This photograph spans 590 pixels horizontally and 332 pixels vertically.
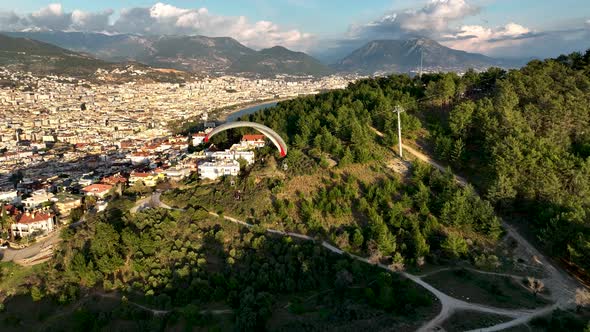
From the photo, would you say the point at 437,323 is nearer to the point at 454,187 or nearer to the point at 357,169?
the point at 454,187

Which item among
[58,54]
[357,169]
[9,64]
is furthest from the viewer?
[58,54]

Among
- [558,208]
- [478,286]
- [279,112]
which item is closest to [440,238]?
[478,286]

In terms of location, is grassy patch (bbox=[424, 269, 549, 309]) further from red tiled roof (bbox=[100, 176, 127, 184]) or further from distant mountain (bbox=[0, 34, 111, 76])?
distant mountain (bbox=[0, 34, 111, 76])

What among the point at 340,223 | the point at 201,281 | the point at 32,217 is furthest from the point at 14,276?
the point at 340,223

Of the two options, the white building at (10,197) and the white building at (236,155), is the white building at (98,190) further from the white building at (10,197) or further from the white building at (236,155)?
the white building at (236,155)

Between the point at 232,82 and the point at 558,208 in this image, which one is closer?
the point at 558,208

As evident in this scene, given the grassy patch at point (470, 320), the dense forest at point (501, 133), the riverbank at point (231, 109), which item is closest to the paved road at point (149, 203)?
the dense forest at point (501, 133)

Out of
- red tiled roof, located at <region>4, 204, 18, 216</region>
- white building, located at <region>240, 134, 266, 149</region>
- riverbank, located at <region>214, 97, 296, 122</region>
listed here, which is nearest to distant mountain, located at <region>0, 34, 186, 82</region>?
riverbank, located at <region>214, 97, 296, 122</region>
